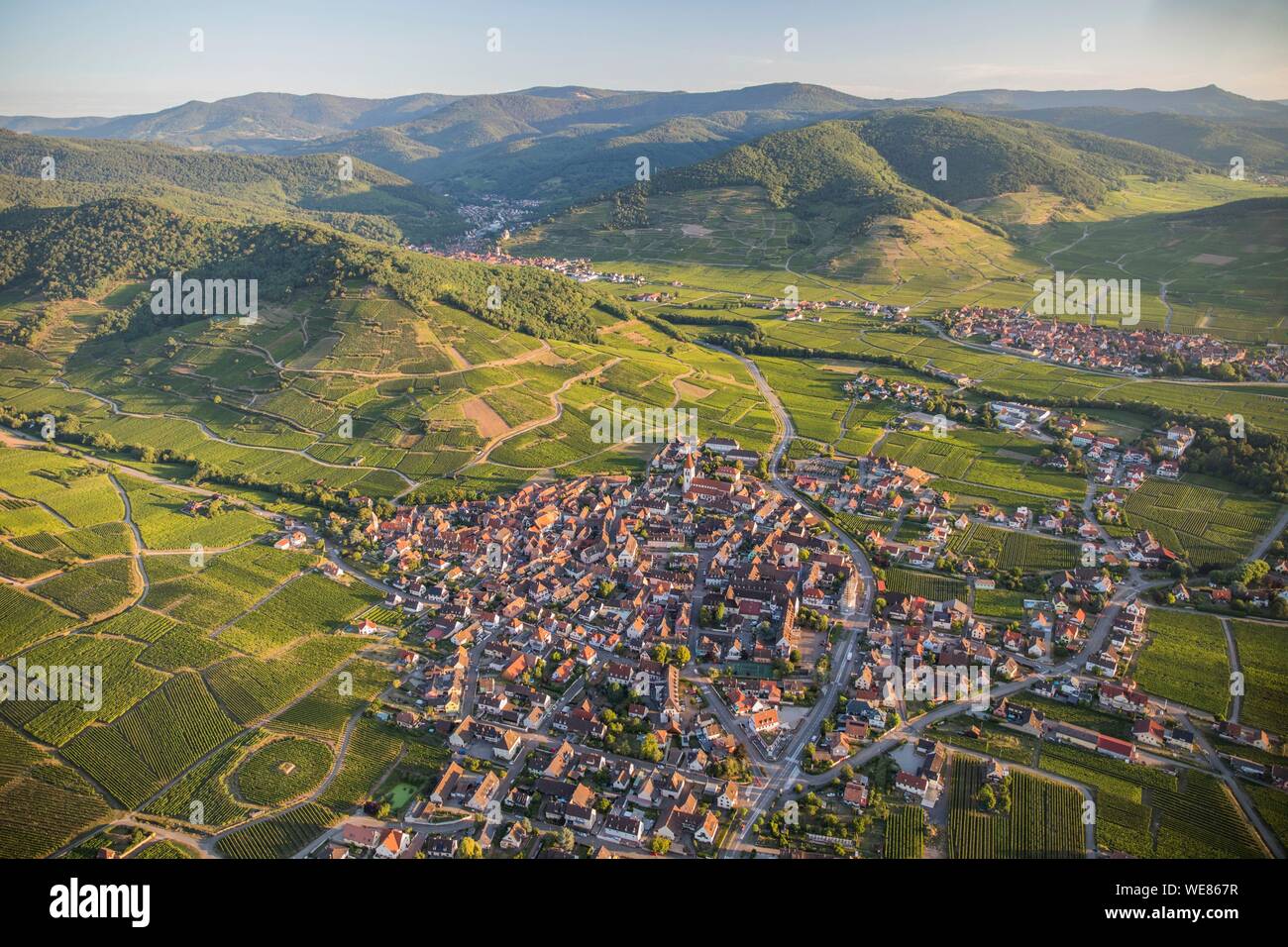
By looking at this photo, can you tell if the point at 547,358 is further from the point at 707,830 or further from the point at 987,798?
the point at 987,798

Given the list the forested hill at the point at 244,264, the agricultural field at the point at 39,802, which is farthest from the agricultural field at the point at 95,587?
the forested hill at the point at 244,264

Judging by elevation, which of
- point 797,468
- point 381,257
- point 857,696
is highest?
point 381,257

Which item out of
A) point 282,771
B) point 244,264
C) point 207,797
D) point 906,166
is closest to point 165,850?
point 207,797

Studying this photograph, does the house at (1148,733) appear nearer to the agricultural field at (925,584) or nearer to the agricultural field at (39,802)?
the agricultural field at (925,584)

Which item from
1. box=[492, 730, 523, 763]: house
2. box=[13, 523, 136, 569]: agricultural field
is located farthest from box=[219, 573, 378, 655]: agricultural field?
box=[492, 730, 523, 763]: house

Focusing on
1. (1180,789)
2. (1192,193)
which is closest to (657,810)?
(1180,789)

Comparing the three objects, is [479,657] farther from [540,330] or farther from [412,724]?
[540,330]
